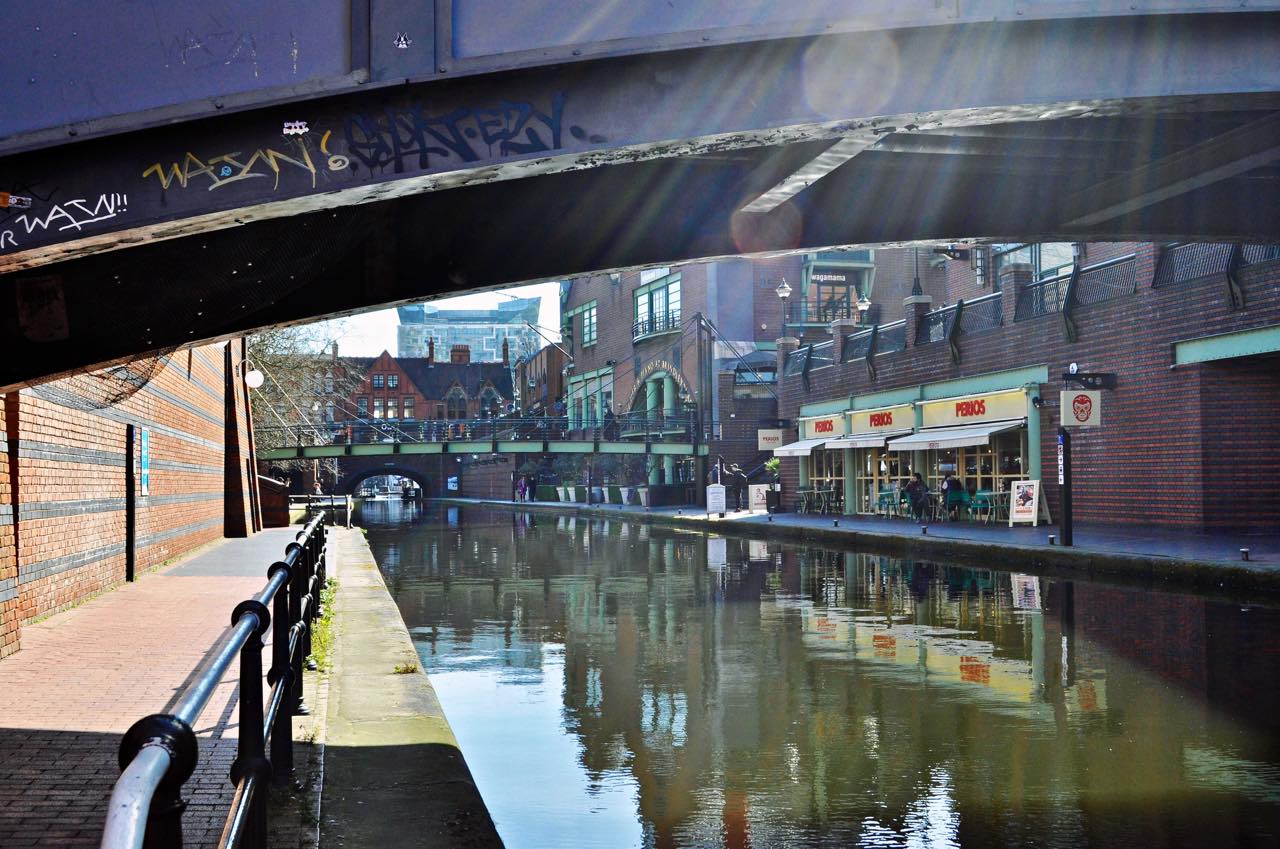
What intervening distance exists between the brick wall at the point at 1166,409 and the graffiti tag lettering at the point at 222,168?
20.5m

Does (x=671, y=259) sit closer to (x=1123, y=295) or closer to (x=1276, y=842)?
(x=1276, y=842)

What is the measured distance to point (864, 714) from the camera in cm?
862

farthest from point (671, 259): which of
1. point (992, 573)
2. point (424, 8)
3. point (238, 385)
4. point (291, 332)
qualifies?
point (291, 332)

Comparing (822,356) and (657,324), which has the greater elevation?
(657,324)

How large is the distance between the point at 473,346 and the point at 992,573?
7184 inches

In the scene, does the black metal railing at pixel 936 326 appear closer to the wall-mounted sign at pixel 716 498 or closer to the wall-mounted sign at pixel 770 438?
the wall-mounted sign at pixel 716 498

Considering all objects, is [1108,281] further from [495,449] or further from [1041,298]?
[495,449]

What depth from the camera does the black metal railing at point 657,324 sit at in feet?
214

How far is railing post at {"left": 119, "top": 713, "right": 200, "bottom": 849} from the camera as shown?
78.4 inches

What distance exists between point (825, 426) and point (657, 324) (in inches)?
1001

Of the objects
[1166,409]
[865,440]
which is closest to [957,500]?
[865,440]

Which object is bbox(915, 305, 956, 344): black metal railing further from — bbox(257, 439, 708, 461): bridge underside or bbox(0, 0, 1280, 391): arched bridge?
→ bbox(0, 0, 1280, 391): arched bridge

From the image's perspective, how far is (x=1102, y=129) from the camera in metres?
8.54

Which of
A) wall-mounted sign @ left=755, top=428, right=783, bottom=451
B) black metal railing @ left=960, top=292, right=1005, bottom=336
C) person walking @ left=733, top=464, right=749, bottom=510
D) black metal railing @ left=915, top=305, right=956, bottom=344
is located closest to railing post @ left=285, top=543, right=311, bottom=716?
black metal railing @ left=960, top=292, right=1005, bottom=336
